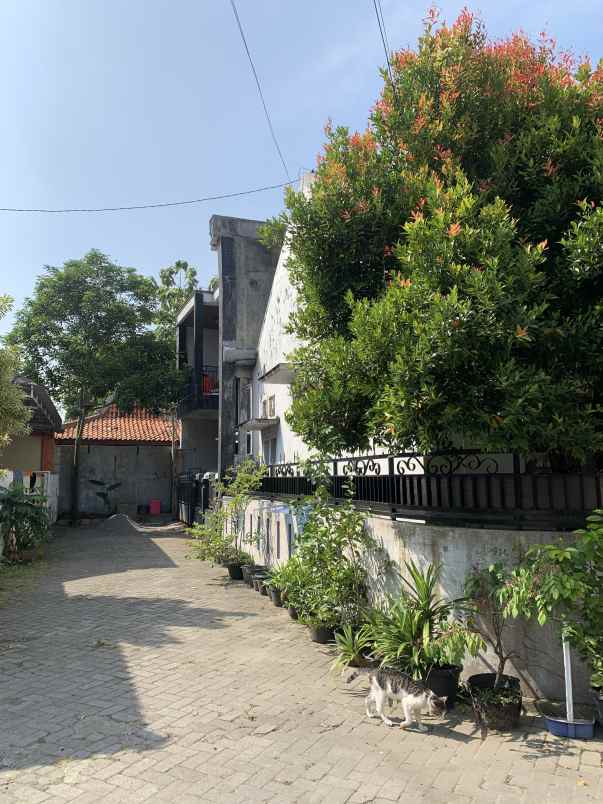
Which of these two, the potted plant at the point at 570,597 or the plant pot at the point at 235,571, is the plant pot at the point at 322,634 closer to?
the potted plant at the point at 570,597

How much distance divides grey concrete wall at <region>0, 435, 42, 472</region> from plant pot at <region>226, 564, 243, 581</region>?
9.55 meters

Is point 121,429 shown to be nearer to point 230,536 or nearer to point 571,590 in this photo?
point 230,536

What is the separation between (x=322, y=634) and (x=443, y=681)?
2.32 meters

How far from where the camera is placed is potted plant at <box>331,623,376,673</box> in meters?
5.93

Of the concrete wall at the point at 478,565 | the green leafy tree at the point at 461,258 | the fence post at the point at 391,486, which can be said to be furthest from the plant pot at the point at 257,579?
the green leafy tree at the point at 461,258

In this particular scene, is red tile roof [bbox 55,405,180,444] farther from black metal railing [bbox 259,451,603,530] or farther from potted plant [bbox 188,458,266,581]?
black metal railing [bbox 259,451,603,530]

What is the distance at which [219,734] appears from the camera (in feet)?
15.1

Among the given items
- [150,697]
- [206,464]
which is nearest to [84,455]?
[206,464]

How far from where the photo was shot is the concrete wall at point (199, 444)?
25266 mm

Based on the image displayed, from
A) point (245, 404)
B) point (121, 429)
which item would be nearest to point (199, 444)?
point (121, 429)

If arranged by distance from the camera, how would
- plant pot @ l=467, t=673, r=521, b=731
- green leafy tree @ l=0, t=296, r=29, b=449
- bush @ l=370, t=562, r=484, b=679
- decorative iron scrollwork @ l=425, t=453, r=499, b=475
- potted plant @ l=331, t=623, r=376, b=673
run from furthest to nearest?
green leafy tree @ l=0, t=296, r=29, b=449 < potted plant @ l=331, t=623, r=376, b=673 < decorative iron scrollwork @ l=425, t=453, r=499, b=475 < bush @ l=370, t=562, r=484, b=679 < plant pot @ l=467, t=673, r=521, b=731

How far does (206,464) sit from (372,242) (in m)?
20.3

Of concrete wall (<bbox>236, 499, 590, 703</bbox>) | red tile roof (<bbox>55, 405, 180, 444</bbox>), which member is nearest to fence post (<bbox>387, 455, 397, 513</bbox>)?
concrete wall (<bbox>236, 499, 590, 703</bbox>)

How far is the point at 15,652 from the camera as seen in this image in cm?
686
